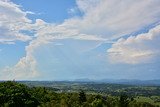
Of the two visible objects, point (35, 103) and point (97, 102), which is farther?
point (35, 103)

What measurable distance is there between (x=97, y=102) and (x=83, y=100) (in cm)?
2905

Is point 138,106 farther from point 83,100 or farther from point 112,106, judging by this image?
point 83,100

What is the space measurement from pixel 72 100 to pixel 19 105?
31.2 m

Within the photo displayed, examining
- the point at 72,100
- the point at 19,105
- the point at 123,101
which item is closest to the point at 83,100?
the point at 72,100

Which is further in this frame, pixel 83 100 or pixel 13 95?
pixel 83 100

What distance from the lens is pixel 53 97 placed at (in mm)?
191250

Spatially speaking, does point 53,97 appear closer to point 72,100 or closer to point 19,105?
point 72,100

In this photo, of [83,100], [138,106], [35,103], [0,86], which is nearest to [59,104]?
[35,103]

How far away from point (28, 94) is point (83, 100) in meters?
32.0

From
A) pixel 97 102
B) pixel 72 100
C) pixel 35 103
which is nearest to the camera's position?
pixel 97 102

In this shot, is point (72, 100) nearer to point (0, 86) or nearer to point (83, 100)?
point (83, 100)

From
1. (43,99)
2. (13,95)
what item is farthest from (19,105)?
(43,99)

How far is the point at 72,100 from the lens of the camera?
605ft

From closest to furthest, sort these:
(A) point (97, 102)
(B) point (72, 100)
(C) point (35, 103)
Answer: (A) point (97, 102)
(C) point (35, 103)
(B) point (72, 100)
